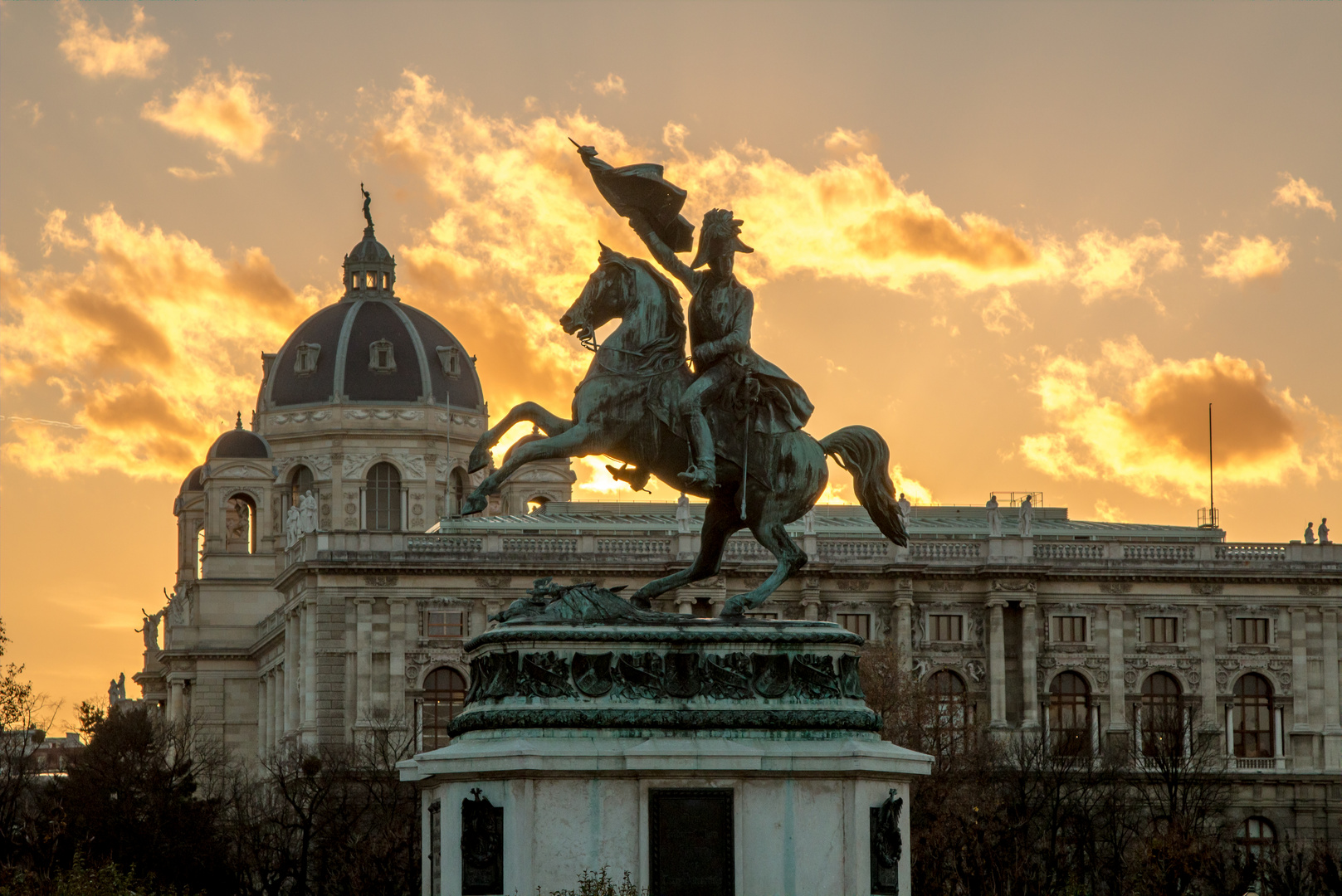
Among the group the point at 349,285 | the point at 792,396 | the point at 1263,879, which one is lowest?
the point at 1263,879

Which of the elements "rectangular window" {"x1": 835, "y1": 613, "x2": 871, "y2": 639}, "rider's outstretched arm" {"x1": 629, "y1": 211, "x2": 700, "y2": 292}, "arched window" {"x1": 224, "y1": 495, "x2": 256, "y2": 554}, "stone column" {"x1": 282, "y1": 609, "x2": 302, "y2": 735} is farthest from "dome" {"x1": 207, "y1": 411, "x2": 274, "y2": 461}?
"rider's outstretched arm" {"x1": 629, "y1": 211, "x2": 700, "y2": 292}

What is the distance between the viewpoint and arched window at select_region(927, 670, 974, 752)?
3617 inches

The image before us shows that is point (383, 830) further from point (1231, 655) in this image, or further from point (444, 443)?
point (444, 443)

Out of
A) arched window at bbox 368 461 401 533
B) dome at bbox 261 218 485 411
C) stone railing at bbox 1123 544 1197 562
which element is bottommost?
stone railing at bbox 1123 544 1197 562

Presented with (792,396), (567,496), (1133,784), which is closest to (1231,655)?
(1133,784)

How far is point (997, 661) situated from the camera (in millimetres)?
111938

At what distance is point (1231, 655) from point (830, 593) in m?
15.7

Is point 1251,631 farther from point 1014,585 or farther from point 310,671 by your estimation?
point 310,671

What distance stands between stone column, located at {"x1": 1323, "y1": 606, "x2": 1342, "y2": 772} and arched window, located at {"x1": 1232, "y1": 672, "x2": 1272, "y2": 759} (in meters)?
2.08

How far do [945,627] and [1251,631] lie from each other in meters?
11.8

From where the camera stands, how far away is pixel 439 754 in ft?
97.3

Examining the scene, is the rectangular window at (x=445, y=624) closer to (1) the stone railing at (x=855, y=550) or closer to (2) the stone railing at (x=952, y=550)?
(1) the stone railing at (x=855, y=550)

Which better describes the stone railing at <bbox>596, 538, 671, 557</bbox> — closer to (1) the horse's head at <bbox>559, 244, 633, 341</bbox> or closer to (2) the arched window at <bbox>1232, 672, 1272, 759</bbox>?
(2) the arched window at <bbox>1232, 672, 1272, 759</bbox>

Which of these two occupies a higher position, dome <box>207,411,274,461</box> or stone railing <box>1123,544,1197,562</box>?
dome <box>207,411,274,461</box>
